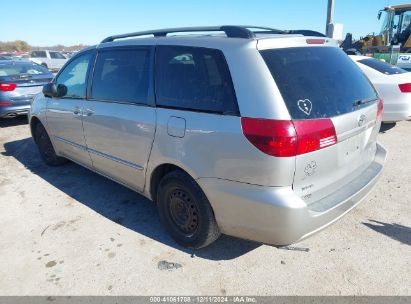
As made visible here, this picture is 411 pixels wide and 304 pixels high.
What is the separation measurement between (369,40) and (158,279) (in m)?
19.3

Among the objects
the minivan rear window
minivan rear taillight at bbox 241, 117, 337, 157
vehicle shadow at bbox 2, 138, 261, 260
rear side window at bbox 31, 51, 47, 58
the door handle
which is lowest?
vehicle shadow at bbox 2, 138, 261, 260

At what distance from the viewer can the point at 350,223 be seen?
3422mm

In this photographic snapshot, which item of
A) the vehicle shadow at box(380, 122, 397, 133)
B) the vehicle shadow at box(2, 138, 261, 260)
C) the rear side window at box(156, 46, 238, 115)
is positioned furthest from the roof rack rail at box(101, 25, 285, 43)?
the vehicle shadow at box(380, 122, 397, 133)

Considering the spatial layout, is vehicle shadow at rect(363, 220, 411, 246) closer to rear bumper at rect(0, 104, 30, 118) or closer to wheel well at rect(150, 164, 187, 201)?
wheel well at rect(150, 164, 187, 201)

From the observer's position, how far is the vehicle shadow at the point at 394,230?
124 inches

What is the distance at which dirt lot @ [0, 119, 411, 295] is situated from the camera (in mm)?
2654

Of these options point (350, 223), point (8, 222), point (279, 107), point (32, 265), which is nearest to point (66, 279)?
point (32, 265)

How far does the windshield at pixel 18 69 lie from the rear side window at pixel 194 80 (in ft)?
22.3

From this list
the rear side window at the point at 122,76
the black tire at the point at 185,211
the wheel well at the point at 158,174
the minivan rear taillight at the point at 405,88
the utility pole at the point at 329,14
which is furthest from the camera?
the utility pole at the point at 329,14

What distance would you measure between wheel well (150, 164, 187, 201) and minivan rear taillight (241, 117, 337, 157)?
918mm

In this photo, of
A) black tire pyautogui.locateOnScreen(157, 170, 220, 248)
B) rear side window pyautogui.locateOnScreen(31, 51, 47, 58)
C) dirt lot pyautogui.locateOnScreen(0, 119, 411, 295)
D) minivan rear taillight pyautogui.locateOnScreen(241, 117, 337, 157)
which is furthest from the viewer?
rear side window pyautogui.locateOnScreen(31, 51, 47, 58)

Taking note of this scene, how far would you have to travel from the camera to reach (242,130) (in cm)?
236

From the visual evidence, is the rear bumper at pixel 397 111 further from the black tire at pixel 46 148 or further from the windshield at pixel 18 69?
the windshield at pixel 18 69

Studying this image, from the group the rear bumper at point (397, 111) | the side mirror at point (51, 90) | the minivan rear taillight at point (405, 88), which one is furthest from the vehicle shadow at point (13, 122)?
the minivan rear taillight at point (405, 88)
